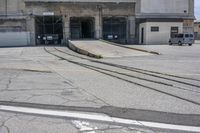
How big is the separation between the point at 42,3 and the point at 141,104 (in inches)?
2049

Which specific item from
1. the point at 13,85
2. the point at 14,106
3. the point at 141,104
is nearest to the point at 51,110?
the point at 14,106

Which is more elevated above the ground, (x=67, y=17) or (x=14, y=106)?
(x=67, y=17)

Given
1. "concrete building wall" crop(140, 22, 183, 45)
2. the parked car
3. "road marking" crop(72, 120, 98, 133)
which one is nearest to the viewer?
"road marking" crop(72, 120, 98, 133)

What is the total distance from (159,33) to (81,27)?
1465cm

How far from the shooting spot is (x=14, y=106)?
909 cm

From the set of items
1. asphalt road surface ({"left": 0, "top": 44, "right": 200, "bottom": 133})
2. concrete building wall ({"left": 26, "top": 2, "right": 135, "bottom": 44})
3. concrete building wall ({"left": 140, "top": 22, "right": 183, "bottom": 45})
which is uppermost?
concrete building wall ({"left": 26, "top": 2, "right": 135, "bottom": 44})

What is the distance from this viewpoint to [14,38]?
58156mm

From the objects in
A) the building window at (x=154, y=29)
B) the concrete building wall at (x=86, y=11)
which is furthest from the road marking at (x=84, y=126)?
the building window at (x=154, y=29)

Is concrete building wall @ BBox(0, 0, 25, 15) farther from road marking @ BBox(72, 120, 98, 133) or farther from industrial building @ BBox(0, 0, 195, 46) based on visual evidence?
road marking @ BBox(72, 120, 98, 133)

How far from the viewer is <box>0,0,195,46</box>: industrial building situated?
58625 mm

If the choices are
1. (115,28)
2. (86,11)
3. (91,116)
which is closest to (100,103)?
(91,116)

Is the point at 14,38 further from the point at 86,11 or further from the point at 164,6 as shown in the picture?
the point at 164,6

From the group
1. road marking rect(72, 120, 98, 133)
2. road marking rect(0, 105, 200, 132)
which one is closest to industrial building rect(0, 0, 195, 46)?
road marking rect(0, 105, 200, 132)

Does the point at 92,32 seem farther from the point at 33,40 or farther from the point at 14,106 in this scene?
the point at 14,106
